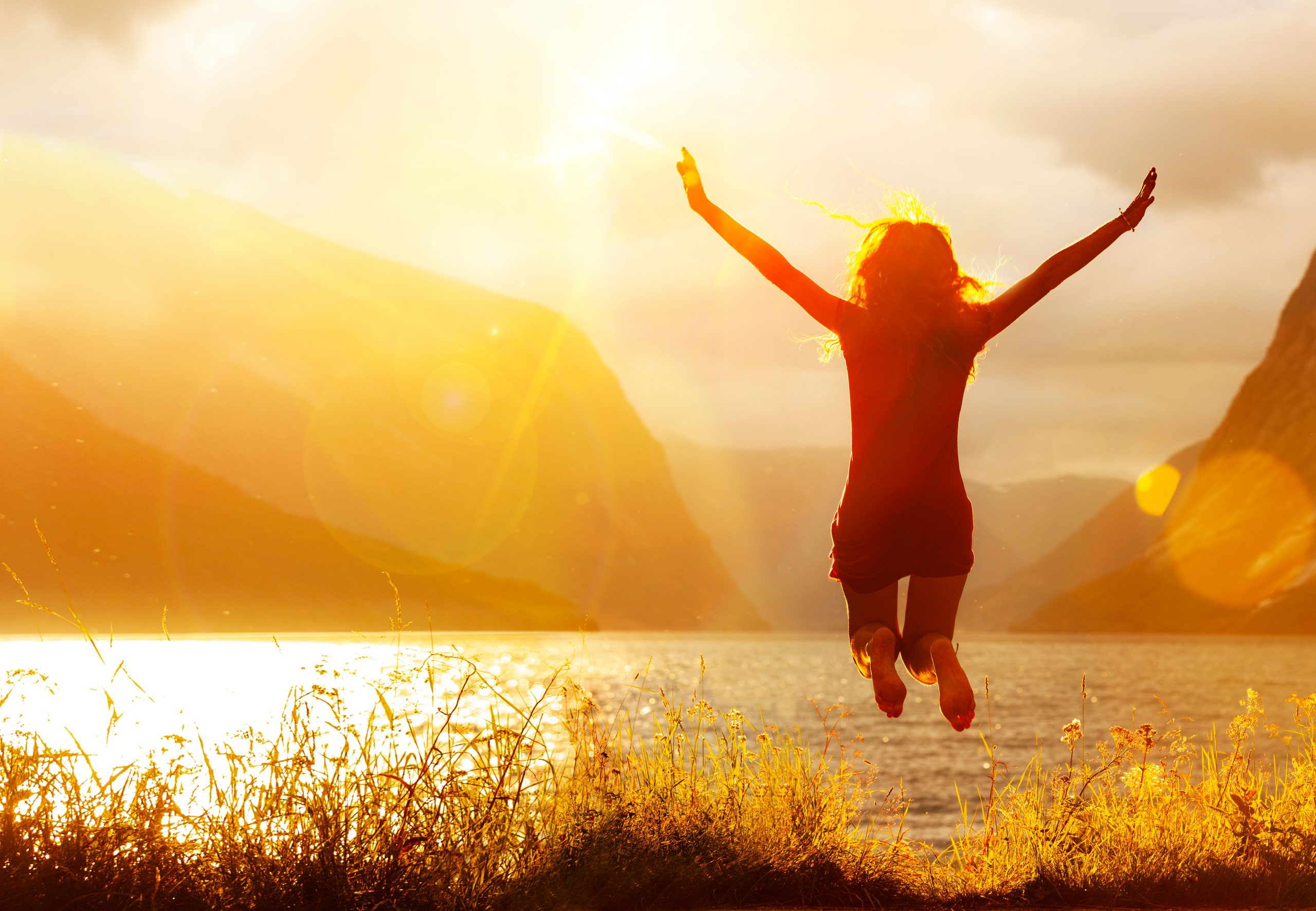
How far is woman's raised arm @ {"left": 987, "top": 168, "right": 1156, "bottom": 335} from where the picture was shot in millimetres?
4434

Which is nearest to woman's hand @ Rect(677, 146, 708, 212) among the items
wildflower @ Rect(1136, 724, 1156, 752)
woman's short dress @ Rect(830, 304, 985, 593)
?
woman's short dress @ Rect(830, 304, 985, 593)

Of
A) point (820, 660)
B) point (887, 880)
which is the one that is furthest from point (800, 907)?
point (820, 660)

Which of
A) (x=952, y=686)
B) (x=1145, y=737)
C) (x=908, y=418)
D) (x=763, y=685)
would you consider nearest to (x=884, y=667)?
(x=952, y=686)

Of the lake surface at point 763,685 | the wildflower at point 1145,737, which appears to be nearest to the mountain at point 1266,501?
the lake surface at point 763,685

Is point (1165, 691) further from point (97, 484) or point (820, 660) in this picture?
point (97, 484)

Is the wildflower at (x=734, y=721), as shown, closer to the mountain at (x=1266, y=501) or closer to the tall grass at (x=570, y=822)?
the tall grass at (x=570, y=822)

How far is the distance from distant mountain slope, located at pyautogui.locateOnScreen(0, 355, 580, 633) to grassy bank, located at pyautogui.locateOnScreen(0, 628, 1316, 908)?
167246mm

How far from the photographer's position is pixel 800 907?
198 inches

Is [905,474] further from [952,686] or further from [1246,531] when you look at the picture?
Result: [1246,531]

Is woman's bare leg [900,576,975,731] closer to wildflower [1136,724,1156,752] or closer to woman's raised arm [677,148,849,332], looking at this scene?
woman's raised arm [677,148,849,332]

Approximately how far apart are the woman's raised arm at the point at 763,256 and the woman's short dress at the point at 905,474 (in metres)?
0.26

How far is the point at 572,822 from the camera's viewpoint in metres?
5.29

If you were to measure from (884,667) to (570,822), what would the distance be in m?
2.01

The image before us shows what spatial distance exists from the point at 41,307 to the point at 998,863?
228215mm
